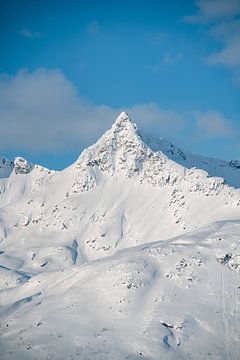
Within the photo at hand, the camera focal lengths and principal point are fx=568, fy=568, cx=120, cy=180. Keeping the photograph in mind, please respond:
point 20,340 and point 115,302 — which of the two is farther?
point 115,302

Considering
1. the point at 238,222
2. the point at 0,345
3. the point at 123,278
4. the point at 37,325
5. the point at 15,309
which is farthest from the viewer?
the point at 238,222

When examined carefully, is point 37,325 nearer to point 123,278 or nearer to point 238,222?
point 123,278

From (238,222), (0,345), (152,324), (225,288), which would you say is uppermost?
(238,222)

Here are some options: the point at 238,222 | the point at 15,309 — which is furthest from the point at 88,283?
the point at 238,222

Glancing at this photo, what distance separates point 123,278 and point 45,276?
113 ft

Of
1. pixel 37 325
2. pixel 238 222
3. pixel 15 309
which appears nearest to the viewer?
pixel 37 325

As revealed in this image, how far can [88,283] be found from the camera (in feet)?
387

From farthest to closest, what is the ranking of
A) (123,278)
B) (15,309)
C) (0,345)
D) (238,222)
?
(238,222)
(15,309)
(123,278)
(0,345)

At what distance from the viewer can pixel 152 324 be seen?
97438 millimetres

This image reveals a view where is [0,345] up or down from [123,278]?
down

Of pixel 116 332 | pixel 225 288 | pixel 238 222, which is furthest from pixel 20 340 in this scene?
pixel 238 222

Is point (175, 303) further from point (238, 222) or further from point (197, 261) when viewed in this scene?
point (238, 222)

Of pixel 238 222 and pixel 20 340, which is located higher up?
pixel 238 222

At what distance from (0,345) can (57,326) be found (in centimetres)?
1035
